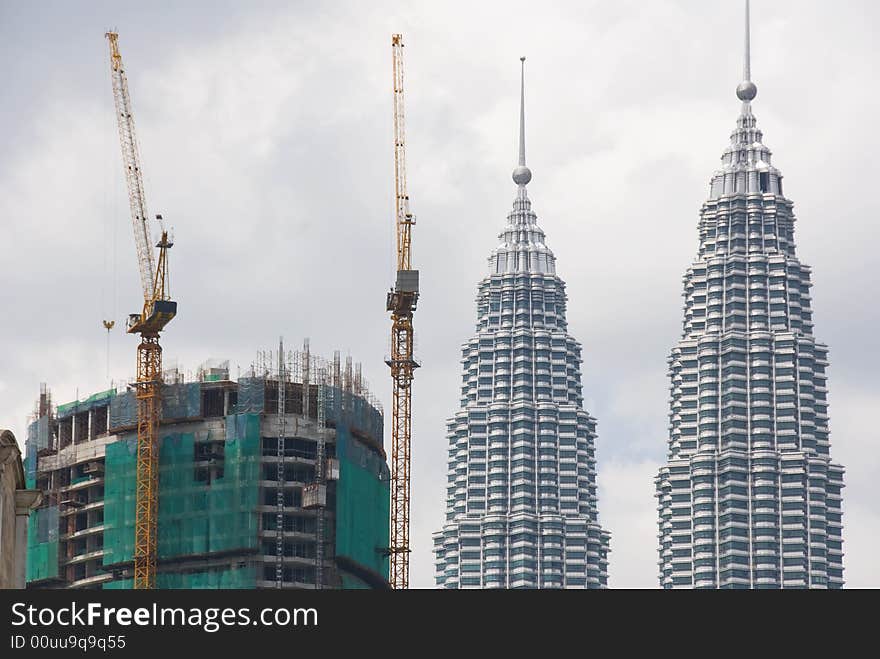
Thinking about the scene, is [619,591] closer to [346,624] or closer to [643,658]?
[643,658]

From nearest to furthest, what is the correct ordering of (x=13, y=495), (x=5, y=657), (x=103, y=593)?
(x=5, y=657) → (x=103, y=593) → (x=13, y=495)

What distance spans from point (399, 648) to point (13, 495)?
47.0 m

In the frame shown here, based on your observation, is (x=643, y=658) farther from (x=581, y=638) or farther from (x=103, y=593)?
(x=103, y=593)

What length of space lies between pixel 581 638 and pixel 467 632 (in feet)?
7.66

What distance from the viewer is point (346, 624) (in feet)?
155

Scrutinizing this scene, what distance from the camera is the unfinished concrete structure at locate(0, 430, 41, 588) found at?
8719cm

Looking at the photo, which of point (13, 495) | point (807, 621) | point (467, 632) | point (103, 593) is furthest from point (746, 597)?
point (13, 495)

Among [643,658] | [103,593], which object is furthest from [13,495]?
[643,658]

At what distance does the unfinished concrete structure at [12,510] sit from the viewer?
87188 millimetres

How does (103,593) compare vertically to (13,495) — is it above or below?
below

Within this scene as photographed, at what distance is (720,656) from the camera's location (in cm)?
4638

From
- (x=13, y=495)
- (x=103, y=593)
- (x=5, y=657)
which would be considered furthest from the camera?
(x=13, y=495)

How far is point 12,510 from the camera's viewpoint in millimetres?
90938

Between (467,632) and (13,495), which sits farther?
(13,495)
